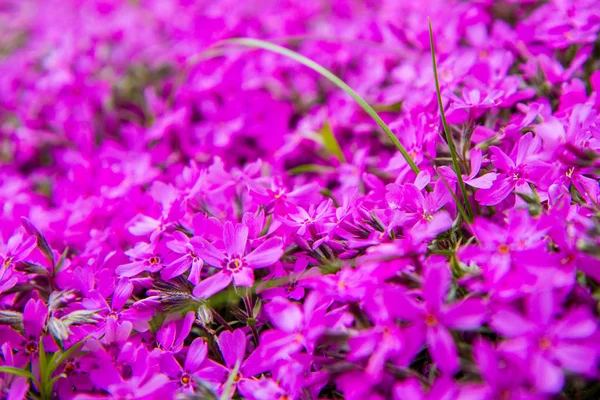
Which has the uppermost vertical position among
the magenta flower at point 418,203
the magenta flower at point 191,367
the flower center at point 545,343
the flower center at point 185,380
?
the magenta flower at point 418,203

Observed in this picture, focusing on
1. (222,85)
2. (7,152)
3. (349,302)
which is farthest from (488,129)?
(7,152)

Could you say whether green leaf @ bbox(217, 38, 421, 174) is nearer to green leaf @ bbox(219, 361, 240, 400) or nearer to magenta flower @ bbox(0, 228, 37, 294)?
green leaf @ bbox(219, 361, 240, 400)

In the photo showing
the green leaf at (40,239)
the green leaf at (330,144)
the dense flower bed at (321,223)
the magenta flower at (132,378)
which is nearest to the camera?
the dense flower bed at (321,223)

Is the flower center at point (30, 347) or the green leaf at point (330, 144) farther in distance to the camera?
the green leaf at point (330, 144)

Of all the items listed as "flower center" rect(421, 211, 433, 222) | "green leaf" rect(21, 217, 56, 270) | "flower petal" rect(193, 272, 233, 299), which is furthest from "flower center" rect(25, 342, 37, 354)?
"flower center" rect(421, 211, 433, 222)

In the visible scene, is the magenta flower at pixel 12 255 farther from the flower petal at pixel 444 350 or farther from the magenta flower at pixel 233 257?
the flower petal at pixel 444 350

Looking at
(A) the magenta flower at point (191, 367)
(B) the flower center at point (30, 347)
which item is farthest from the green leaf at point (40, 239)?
(A) the magenta flower at point (191, 367)

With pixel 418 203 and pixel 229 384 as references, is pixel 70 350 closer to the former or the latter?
pixel 229 384
